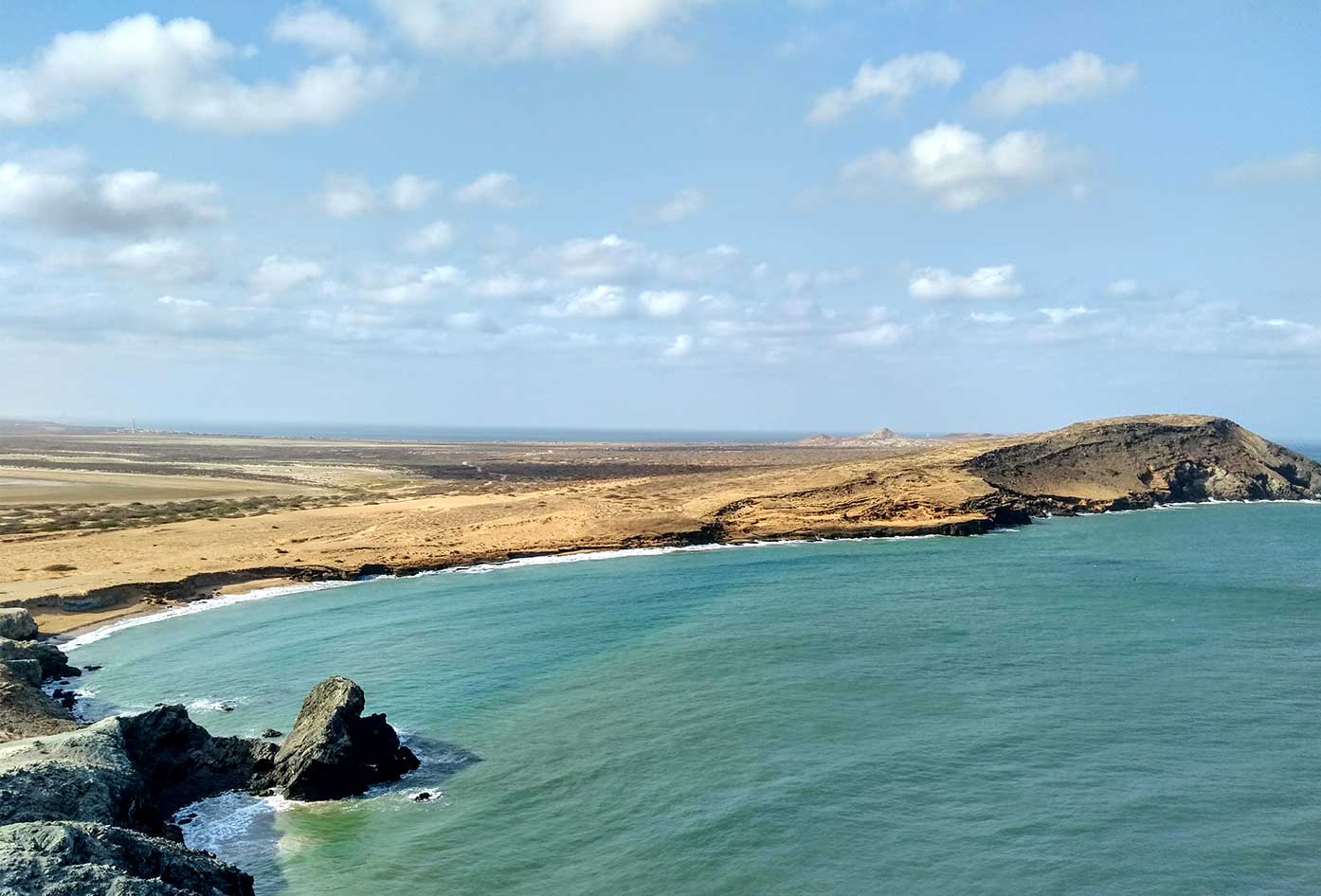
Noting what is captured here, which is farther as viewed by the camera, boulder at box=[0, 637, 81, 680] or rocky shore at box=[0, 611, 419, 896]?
boulder at box=[0, 637, 81, 680]

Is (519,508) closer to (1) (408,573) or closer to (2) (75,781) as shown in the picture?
(1) (408,573)

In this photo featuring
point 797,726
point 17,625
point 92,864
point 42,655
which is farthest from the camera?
point 17,625

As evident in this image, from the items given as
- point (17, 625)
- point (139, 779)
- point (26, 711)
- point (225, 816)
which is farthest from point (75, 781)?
point (17, 625)

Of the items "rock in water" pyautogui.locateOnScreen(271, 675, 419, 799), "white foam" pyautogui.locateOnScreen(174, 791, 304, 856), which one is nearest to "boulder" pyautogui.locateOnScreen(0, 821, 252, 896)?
"white foam" pyautogui.locateOnScreen(174, 791, 304, 856)

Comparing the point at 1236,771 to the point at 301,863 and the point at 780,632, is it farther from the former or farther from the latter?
the point at 301,863

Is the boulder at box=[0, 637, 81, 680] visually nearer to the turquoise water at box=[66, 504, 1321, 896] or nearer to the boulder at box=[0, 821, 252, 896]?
the turquoise water at box=[66, 504, 1321, 896]
